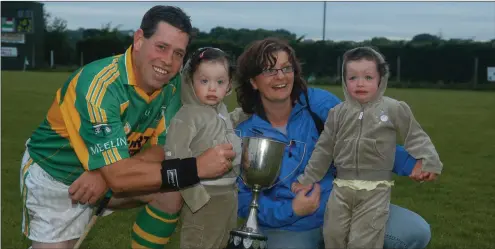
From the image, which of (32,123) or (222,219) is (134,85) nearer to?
(222,219)

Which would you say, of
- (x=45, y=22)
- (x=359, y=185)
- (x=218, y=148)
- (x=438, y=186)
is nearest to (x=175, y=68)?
(x=218, y=148)

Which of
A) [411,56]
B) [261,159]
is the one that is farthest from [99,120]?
[411,56]

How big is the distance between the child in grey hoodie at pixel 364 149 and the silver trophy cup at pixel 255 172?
0.27m

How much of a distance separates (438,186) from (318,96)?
4068 mm

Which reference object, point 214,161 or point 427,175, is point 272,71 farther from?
point 427,175

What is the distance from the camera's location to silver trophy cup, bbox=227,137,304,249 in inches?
129

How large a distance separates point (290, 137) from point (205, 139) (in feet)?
1.83

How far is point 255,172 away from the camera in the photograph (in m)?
3.43

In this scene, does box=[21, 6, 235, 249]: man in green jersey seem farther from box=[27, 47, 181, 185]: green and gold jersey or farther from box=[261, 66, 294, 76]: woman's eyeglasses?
box=[261, 66, 294, 76]: woman's eyeglasses

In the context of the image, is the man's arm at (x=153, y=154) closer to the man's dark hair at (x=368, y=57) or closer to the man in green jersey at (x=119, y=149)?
the man in green jersey at (x=119, y=149)

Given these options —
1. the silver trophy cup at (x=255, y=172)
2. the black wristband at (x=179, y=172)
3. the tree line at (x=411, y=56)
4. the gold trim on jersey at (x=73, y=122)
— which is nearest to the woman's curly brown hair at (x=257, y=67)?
the silver trophy cup at (x=255, y=172)

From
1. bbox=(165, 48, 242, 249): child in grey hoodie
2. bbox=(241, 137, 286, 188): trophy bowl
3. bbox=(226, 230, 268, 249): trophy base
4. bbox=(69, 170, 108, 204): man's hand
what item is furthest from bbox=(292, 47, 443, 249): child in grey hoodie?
bbox=(69, 170, 108, 204): man's hand

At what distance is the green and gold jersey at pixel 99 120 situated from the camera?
10.3ft

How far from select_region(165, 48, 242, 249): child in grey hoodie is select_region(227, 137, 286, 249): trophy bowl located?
7 centimetres
